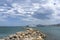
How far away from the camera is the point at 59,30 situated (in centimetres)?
5747

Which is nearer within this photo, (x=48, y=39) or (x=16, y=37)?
(x=16, y=37)

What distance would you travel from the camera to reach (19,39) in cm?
2886

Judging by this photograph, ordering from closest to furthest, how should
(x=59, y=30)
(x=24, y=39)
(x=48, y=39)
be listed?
(x=24, y=39), (x=48, y=39), (x=59, y=30)

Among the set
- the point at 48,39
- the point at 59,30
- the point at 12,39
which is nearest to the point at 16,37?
the point at 12,39

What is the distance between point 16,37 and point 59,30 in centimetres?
2895

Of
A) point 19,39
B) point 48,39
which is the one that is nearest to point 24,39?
point 19,39

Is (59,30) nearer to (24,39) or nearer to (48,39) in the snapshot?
(48,39)

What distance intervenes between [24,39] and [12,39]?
5.45 ft

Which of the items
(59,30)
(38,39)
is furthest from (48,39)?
(59,30)

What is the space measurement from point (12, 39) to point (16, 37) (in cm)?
83

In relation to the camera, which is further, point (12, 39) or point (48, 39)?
point (48, 39)

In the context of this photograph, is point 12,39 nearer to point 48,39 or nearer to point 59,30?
point 48,39

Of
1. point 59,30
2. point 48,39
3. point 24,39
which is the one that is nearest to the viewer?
point 24,39

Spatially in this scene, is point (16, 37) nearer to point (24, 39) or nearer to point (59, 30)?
point (24, 39)
